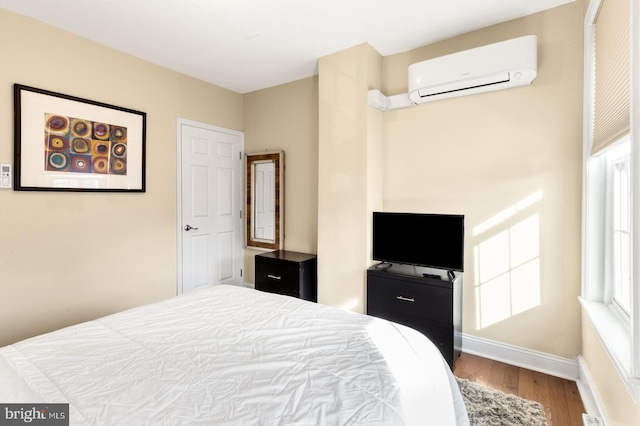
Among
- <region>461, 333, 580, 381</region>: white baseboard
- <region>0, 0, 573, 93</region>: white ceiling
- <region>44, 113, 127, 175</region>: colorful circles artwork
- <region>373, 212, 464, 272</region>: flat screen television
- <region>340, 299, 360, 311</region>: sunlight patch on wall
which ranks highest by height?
<region>0, 0, 573, 93</region>: white ceiling

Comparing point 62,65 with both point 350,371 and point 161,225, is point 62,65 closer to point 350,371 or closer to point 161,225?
point 161,225

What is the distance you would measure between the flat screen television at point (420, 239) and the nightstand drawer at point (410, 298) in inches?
7.9

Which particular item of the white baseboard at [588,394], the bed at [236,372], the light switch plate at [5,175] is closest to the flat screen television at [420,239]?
the white baseboard at [588,394]

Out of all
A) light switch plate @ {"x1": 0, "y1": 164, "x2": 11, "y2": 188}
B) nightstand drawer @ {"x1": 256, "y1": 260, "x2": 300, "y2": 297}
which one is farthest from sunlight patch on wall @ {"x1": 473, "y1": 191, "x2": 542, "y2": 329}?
light switch plate @ {"x1": 0, "y1": 164, "x2": 11, "y2": 188}

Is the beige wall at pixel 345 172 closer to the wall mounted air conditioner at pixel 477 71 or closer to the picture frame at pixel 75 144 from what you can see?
the wall mounted air conditioner at pixel 477 71

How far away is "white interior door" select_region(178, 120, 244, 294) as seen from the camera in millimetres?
3459

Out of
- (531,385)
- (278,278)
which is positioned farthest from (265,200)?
(531,385)

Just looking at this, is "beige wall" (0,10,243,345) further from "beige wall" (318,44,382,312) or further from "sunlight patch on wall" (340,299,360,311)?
"sunlight patch on wall" (340,299,360,311)

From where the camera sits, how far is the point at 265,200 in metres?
3.88

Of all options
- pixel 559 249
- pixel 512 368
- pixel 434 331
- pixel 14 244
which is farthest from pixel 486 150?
pixel 14 244

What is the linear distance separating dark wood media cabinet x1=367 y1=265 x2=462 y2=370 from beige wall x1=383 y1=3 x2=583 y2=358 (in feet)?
1.10

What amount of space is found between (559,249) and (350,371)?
6.57ft

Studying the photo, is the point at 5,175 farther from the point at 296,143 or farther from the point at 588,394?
the point at 588,394

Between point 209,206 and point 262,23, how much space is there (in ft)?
6.72
